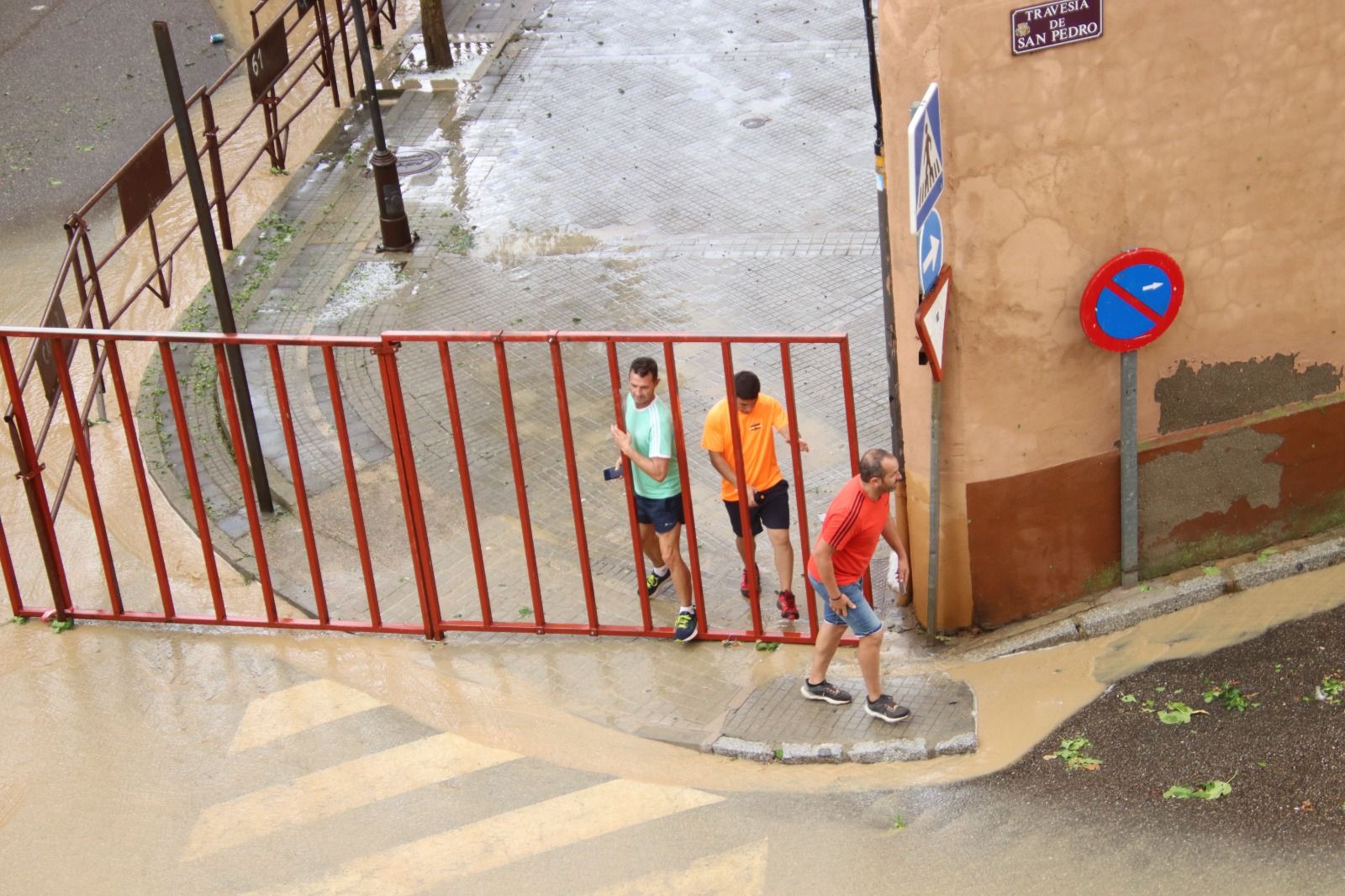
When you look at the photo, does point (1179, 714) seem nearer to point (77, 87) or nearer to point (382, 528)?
point (382, 528)

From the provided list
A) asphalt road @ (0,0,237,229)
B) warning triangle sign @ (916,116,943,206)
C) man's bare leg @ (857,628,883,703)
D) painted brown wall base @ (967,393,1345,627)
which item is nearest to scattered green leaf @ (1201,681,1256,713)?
painted brown wall base @ (967,393,1345,627)

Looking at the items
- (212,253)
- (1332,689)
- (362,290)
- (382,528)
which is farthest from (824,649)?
(362,290)

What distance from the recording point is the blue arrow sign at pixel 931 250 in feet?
23.5

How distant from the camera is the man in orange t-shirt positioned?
833 cm

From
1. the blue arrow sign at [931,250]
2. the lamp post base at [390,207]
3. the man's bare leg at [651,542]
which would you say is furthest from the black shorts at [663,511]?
the lamp post base at [390,207]

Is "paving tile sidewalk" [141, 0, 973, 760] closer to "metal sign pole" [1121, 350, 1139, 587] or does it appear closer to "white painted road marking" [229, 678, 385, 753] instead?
"white painted road marking" [229, 678, 385, 753]

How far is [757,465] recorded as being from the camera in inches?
336

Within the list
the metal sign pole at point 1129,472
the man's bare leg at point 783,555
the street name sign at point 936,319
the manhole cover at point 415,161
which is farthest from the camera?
the manhole cover at point 415,161

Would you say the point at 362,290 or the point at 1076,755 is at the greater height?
the point at 362,290

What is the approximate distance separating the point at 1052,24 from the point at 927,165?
971mm

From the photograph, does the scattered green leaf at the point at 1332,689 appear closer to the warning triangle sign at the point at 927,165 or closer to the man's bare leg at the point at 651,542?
the warning triangle sign at the point at 927,165

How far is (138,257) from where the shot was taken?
14.5 m

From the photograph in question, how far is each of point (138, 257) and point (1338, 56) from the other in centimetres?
1100

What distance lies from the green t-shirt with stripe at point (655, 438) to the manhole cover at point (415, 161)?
8193 mm
